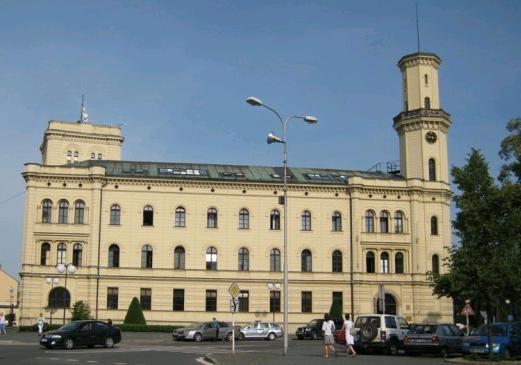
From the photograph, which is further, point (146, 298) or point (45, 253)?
point (146, 298)

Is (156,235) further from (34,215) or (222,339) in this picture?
(222,339)

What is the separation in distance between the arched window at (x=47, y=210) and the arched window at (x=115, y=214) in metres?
5.30

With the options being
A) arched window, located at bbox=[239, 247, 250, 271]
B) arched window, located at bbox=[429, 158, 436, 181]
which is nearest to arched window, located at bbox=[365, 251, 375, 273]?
arched window, located at bbox=[429, 158, 436, 181]

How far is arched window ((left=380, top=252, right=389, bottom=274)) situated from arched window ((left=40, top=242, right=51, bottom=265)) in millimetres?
30242

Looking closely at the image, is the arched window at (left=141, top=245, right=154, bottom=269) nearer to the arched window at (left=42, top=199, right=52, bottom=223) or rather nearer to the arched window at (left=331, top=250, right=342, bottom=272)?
the arched window at (left=42, top=199, right=52, bottom=223)

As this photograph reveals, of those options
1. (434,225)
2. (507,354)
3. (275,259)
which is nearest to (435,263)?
(434,225)

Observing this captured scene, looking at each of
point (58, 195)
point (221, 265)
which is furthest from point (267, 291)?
point (58, 195)

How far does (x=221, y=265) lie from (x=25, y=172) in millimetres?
19215

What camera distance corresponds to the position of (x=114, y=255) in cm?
6600

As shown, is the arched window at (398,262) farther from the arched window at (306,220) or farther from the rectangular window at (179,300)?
the rectangular window at (179,300)

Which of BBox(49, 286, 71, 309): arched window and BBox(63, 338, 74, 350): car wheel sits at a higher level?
BBox(49, 286, 71, 309): arched window

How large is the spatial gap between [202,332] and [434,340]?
21.7 meters

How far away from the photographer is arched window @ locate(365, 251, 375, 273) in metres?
69.4

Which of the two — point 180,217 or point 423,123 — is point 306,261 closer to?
point 180,217
